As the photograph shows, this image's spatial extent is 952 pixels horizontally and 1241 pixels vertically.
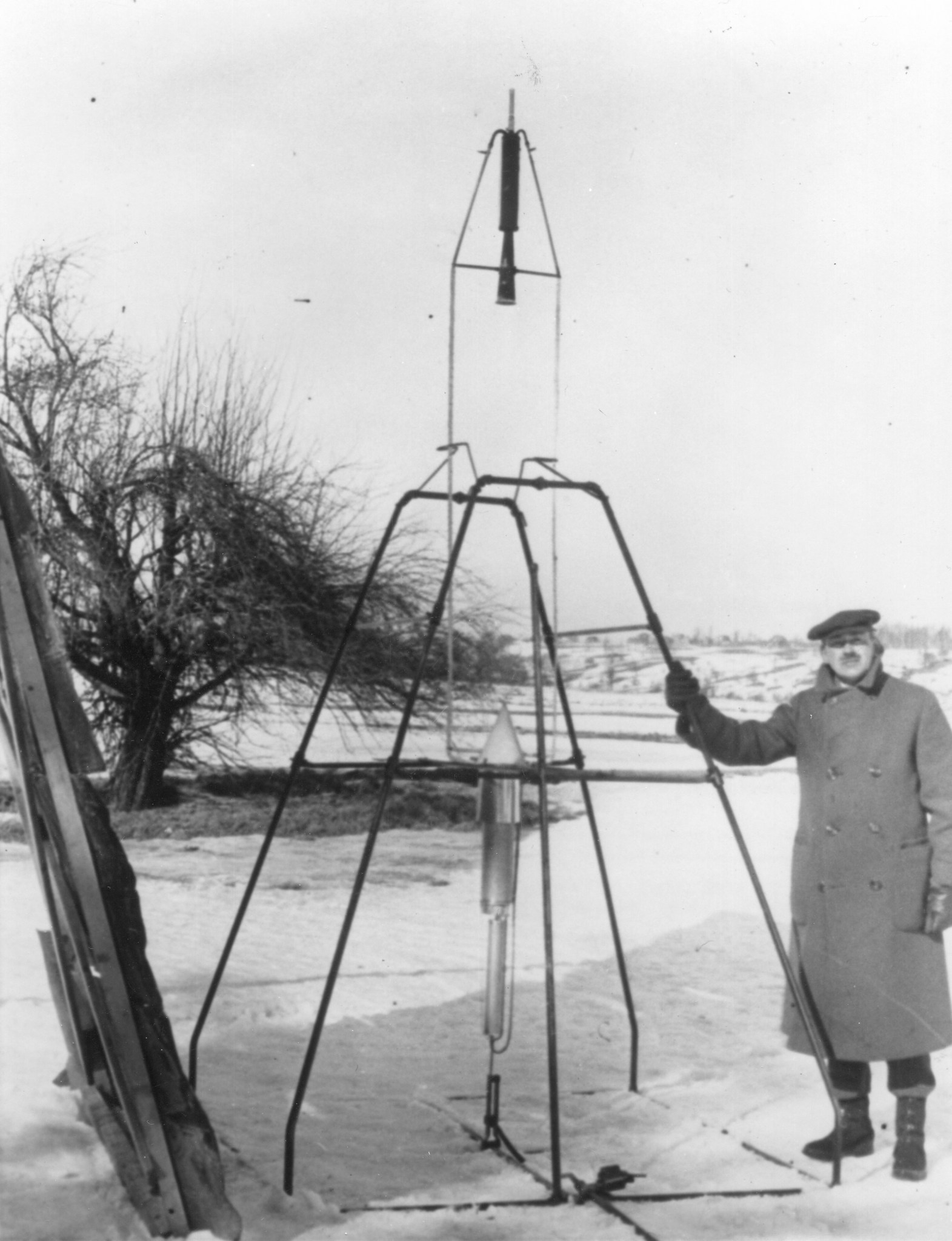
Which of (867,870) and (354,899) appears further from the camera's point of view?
(867,870)

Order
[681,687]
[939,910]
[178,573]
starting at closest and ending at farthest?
[939,910] → [681,687] → [178,573]

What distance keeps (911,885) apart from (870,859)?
0.13 meters

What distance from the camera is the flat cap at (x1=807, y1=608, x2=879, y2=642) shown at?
3.90 metres

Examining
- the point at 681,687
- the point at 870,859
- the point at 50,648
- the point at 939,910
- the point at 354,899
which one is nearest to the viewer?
the point at 50,648

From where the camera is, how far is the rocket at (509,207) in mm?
3816

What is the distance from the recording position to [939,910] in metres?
3.65

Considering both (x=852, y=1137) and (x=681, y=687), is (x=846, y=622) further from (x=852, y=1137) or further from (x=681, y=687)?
(x=852, y=1137)

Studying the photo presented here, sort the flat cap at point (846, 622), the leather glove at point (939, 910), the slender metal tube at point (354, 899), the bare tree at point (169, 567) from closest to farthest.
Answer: the slender metal tube at point (354, 899) < the leather glove at point (939, 910) < the flat cap at point (846, 622) < the bare tree at point (169, 567)

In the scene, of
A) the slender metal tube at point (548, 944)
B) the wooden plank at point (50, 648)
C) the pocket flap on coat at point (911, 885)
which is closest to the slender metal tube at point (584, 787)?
the slender metal tube at point (548, 944)

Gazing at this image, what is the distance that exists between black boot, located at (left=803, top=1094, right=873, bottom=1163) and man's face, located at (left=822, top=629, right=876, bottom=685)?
49.6 inches

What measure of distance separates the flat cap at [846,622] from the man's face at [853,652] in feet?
0.08

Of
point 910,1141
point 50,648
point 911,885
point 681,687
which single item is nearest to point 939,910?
point 911,885

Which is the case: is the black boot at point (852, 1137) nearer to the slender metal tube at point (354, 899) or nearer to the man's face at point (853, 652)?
the man's face at point (853, 652)

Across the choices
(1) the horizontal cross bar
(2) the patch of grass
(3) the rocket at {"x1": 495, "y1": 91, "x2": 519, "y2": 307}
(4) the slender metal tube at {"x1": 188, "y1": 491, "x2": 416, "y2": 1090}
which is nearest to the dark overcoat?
(1) the horizontal cross bar
